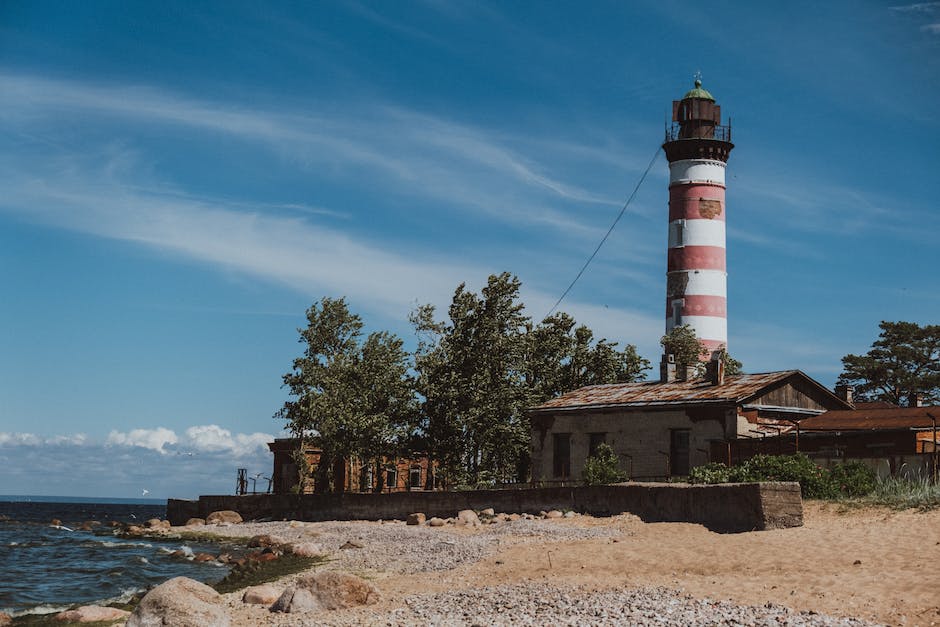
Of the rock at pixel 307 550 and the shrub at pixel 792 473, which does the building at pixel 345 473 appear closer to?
the rock at pixel 307 550

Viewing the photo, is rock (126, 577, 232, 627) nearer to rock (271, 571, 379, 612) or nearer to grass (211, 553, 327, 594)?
rock (271, 571, 379, 612)

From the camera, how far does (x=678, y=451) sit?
38.5 m

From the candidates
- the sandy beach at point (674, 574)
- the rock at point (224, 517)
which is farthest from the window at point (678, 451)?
the rock at point (224, 517)

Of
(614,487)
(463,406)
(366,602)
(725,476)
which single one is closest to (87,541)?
(463,406)

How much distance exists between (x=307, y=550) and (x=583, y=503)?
8450 mm

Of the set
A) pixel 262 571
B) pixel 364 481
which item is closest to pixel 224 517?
pixel 364 481

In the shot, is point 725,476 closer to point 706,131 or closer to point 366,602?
point 366,602

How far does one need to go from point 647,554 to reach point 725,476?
32.8 feet

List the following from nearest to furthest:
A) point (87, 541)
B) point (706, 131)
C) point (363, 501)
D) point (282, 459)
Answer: point (363, 501) < point (87, 541) < point (706, 131) < point (282, 459)

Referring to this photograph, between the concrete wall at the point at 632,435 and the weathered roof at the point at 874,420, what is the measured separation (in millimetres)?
3124

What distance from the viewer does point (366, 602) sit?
1811 cm

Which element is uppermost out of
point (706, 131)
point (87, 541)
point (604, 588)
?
point (706, 131)

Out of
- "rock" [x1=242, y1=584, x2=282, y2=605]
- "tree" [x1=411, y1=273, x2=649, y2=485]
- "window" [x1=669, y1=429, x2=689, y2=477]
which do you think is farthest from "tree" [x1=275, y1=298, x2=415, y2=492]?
"rock" [x1=242, y1=584, x2=282, y2=605]

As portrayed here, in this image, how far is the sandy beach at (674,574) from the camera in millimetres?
15297
